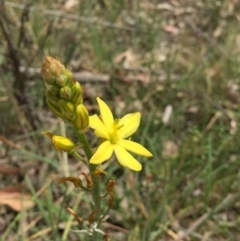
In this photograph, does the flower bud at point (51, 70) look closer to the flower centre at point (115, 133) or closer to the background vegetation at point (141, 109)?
the flower centre at point (115, 133)

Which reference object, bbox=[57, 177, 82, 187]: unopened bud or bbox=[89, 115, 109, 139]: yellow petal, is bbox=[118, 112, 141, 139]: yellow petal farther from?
bbox=[57, 177, 82, 187]: unopened bud

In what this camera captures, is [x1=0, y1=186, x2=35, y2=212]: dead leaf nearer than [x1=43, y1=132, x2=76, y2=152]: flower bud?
No

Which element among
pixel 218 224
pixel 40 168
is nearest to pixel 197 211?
pixel 218 224

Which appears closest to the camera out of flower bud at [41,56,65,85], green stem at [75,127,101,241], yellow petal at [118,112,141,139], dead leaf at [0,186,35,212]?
flower bud at [41,56,65,85]

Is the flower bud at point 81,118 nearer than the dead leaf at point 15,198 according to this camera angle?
Yes

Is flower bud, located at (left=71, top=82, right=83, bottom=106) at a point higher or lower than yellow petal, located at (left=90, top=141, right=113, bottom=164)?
higher

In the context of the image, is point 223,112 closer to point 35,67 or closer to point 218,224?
point 218,224

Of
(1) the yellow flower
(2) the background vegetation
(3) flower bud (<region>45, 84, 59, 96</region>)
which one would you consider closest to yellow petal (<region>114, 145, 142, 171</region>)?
(1) the yellow flower

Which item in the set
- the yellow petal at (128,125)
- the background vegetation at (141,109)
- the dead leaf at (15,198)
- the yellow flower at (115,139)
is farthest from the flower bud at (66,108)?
the dead leaf at (15,198)
